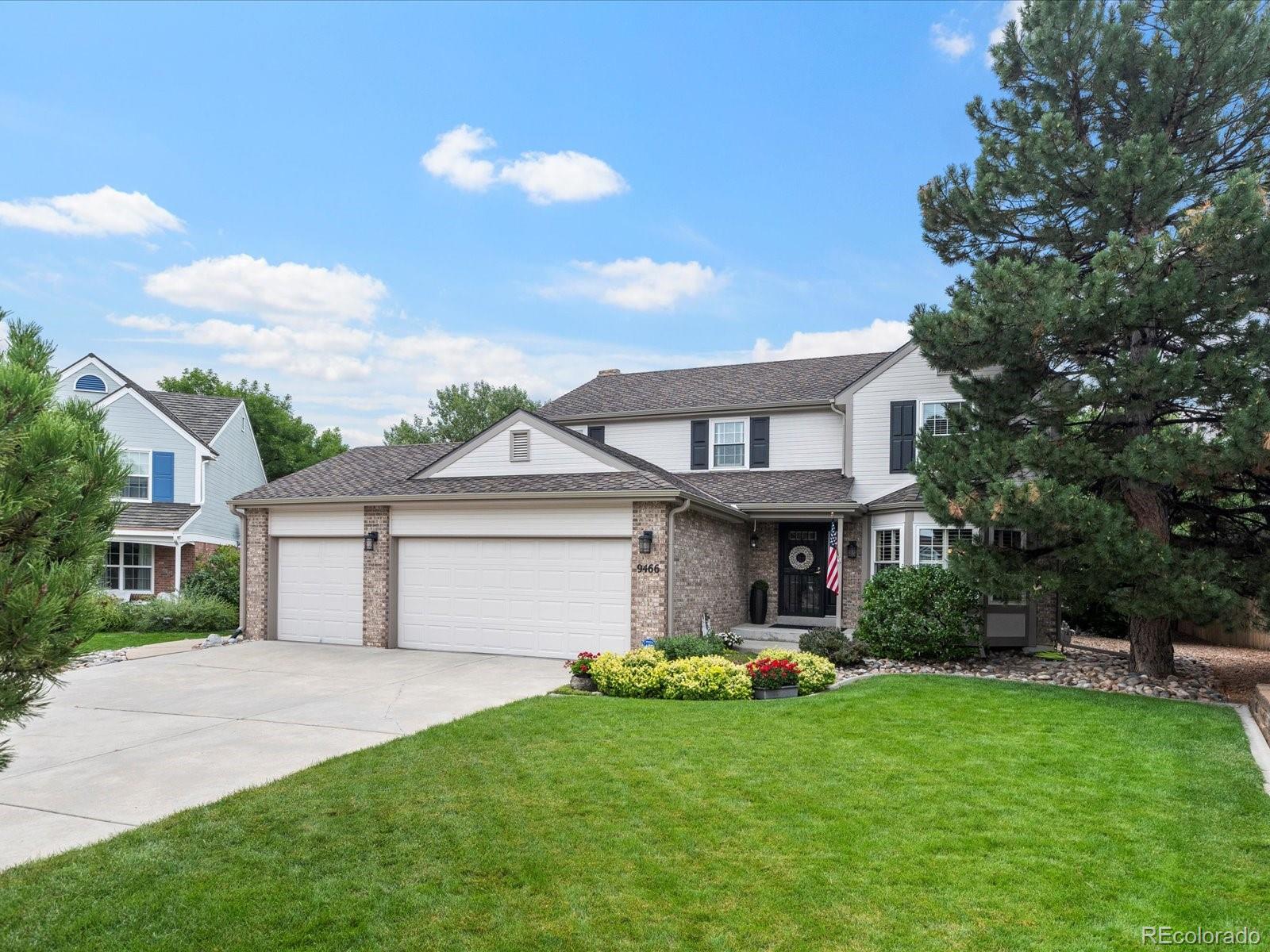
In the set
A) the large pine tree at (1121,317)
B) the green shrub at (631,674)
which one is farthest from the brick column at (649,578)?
the large pine tree at (1121,317)

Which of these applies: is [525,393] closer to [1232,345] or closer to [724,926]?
[1232,345]

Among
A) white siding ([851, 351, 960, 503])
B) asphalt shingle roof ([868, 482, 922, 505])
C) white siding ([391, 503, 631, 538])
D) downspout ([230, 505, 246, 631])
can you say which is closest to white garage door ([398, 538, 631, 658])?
white siding ([391, 503, 631, 538])

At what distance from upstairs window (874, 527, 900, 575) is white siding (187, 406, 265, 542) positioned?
62.8 ft

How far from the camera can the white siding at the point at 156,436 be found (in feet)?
77.3

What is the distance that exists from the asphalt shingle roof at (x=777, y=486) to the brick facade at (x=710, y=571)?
0.76m

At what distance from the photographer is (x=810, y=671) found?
10.9 m

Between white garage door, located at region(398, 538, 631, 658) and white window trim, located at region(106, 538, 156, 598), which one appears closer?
white garage door, located at region(398, 538, 631, 658)

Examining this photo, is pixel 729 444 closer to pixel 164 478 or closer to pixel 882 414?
pixel 882 414

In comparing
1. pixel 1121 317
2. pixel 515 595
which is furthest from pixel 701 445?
pixel 1121 317

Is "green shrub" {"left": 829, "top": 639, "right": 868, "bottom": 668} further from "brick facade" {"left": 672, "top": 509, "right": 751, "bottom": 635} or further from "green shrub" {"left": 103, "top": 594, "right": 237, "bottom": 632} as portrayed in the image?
"green shrub" {"left": 103, "top": 594, "right": 237, "bottom": 632}

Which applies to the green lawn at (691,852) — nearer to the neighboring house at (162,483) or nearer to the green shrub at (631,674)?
the green shrub at (631,674)

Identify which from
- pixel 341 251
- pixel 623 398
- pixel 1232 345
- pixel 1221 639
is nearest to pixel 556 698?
pixel 1232 345

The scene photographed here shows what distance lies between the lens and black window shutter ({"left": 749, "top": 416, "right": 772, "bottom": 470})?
1855cm

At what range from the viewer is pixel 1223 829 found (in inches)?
213
